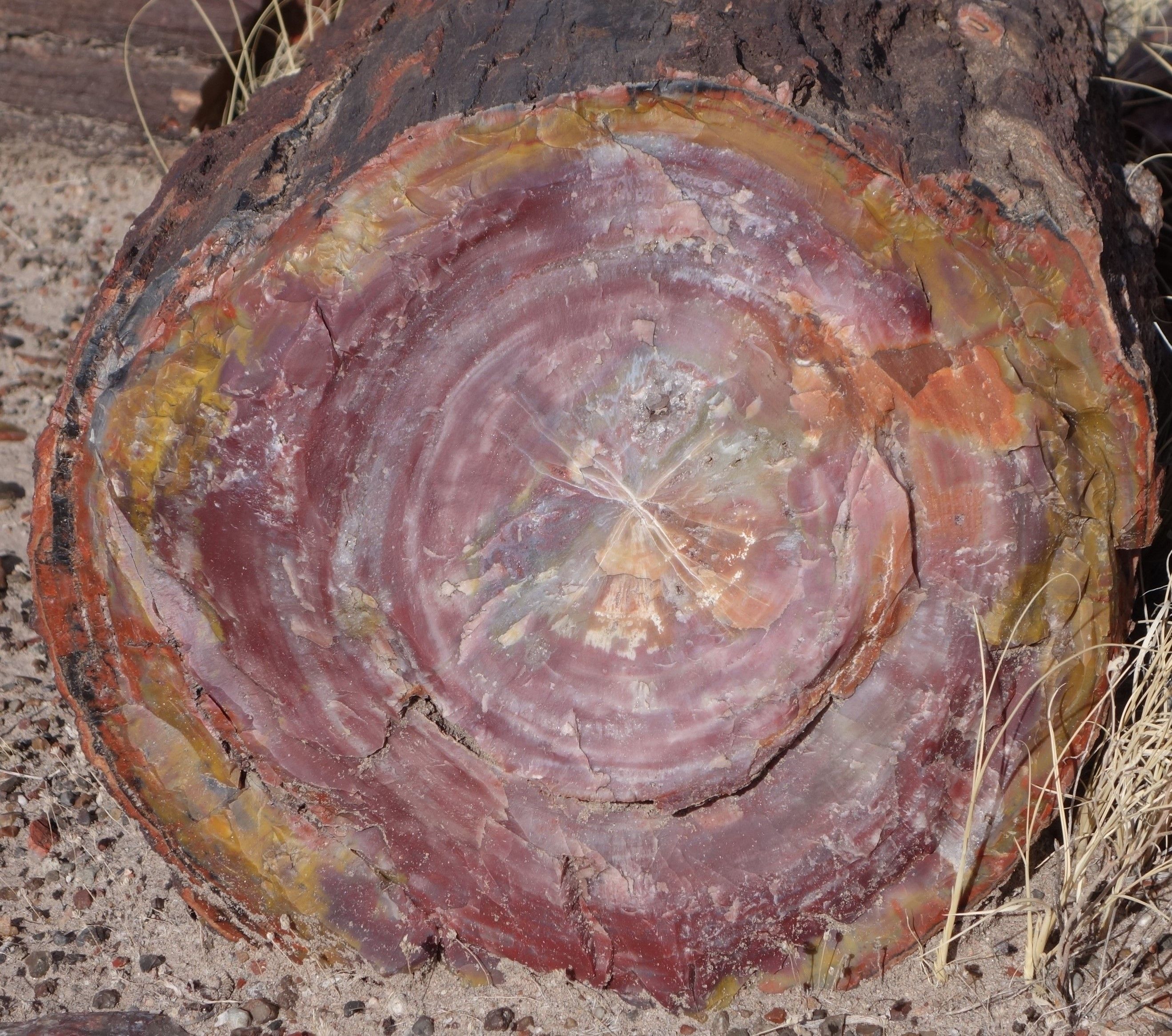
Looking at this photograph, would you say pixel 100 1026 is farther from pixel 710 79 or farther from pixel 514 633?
pixel 710 79

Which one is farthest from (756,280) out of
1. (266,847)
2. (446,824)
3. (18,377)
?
(18,377)

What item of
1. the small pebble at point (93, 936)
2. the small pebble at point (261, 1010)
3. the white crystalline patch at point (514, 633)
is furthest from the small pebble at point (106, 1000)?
the white crystalline patch at point (514, 633)

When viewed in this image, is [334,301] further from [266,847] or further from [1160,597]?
[1160,597]

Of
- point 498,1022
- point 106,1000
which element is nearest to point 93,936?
point 106,1000

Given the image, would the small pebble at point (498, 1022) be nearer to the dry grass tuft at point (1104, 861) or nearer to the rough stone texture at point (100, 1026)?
the rough stone texture at point (100, 1026)

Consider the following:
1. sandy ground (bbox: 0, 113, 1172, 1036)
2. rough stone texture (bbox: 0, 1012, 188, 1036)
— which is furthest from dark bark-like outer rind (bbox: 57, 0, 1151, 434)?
rough stone texture (bbox: 0, 1012, 188, 1036)
